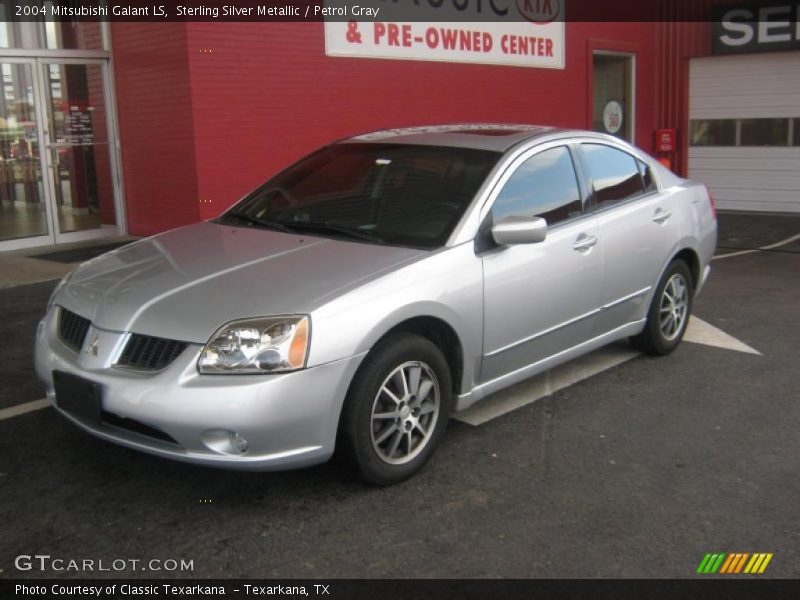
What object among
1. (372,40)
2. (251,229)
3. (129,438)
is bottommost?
(129,438)

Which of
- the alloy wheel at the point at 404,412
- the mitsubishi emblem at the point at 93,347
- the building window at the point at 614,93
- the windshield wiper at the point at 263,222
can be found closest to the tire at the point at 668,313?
the alloy wheel at the point at 404,412

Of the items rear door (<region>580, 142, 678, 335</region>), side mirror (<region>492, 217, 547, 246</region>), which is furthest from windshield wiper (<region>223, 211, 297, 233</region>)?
rear door (<region>580, 142, 678, 335</region>)

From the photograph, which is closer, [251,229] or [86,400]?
[86,400]

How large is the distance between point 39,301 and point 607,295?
5.14 meters

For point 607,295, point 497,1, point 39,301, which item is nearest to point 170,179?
point 39,301

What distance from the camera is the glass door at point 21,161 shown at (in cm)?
1036

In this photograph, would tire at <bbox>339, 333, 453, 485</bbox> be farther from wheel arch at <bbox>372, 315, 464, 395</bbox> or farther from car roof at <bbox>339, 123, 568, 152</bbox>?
car roof at <bbox>339, 123, 568, 152</bbox>

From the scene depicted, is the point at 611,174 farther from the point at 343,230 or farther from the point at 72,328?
the point at 72,328

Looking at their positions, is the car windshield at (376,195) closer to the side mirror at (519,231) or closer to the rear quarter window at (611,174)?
the side mirror at (519,231)

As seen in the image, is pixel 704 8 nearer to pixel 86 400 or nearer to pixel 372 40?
pixel 372 40

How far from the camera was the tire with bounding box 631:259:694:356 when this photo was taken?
562cm

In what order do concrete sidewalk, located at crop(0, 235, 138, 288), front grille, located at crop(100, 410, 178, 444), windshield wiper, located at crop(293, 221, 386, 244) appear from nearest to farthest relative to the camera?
front grille, located at crop(100, 410, 178, 444) < windshield wiper, located at crop(293, 221, 386, 244) < concrete sidewalk, located at crop(0, 235, 138, 288)

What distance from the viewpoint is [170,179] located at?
10438 mm
